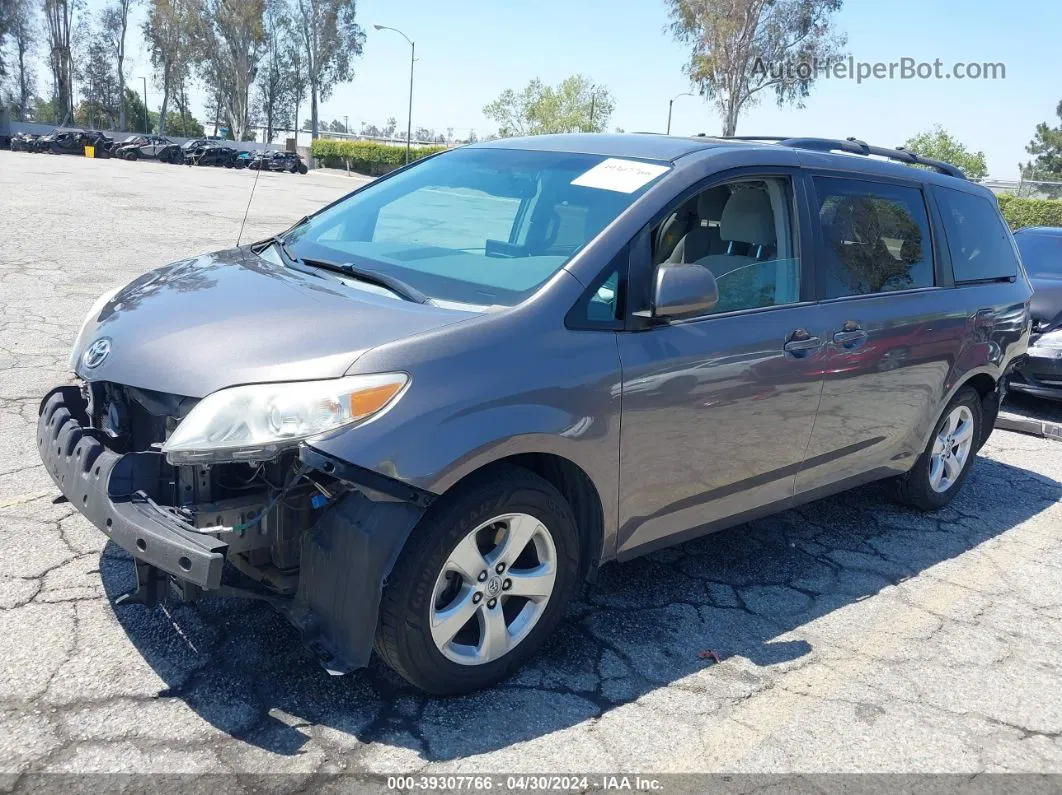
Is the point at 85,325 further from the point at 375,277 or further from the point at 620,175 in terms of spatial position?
the point at 620,175

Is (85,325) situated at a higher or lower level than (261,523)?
higher

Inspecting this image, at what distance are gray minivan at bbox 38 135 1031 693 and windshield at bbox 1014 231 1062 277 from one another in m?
5.07

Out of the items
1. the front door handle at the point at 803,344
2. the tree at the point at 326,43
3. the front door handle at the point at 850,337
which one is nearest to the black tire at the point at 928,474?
the front door handle at the point at 850,337

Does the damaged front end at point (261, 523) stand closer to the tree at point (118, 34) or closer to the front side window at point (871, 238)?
the front side window at point (871, 238)

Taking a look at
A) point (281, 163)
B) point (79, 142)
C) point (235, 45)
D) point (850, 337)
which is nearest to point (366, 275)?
point (850, 337)

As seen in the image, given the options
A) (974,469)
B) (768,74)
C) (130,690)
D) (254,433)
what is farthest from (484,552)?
(768,74)

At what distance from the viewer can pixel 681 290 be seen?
3105 mm

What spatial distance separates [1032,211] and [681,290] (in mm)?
30916

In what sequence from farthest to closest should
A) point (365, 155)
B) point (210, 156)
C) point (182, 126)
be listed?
point (182, 126) < point (365, 155) < point (210, 156)

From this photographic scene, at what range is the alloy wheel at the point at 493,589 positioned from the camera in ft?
9.19

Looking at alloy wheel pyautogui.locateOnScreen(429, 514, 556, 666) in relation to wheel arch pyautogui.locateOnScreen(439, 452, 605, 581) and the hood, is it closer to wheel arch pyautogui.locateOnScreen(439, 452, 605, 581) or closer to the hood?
wheel arch pyautogui.locateOnScreen(439, 452, 605, 581)

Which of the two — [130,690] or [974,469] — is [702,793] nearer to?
[130,690]

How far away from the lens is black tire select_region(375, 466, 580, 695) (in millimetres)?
2646

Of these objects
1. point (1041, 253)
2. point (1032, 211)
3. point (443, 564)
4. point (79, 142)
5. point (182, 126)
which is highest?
point (182, 126)
